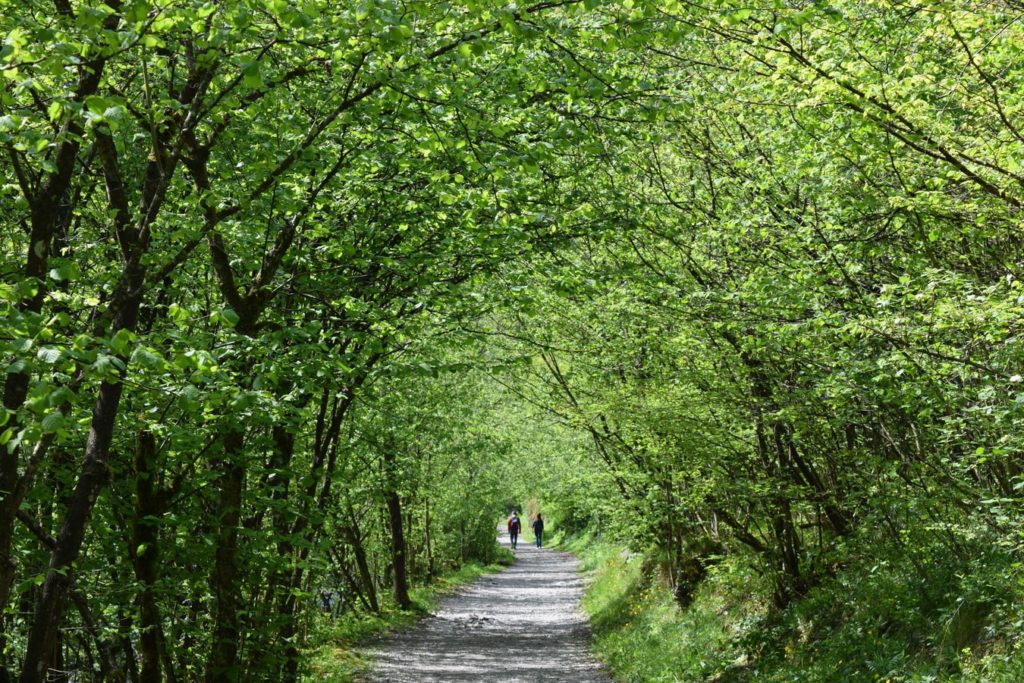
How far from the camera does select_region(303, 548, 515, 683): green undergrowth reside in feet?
44.5

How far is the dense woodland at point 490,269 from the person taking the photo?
17.0 feet

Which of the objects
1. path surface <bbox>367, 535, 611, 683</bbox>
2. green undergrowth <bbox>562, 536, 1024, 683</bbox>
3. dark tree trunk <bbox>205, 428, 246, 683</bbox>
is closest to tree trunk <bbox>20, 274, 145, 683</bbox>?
dark tree trunk <bbox>205, 428, 246, 683</bbox>

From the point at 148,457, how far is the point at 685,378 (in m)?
6.68

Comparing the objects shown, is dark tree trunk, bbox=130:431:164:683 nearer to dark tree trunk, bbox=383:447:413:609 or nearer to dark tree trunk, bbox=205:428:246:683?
dark tree trunk, bbox=205:428:246:683

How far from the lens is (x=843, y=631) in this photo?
398 inches

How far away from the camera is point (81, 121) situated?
458 centimetres

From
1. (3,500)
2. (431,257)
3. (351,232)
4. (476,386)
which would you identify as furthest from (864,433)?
(476,386)

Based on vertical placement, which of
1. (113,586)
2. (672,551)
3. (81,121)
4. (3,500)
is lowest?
(672,551)

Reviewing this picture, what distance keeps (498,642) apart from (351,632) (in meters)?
2.94

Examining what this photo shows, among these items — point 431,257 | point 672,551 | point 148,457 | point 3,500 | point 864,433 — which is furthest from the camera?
point 672,551

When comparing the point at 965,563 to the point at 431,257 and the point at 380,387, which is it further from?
the point at 380,387

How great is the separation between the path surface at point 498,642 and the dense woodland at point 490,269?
361 centimetres

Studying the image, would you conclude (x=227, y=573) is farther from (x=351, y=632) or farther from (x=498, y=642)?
(x=498, y=642)

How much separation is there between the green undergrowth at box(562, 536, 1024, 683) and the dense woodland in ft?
0.17
